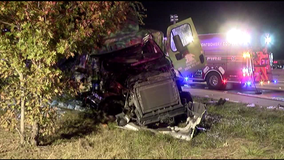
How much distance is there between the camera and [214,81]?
14875mm

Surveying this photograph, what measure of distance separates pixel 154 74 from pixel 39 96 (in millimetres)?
2578

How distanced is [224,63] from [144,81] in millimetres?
8790

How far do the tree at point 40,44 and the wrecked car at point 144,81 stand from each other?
1.43 meters

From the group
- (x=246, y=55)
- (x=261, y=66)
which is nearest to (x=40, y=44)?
(x=246, y=55)

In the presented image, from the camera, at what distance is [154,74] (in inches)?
264

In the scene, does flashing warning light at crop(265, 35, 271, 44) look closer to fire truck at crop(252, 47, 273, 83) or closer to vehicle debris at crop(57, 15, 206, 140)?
fire truck at crop(252, 47, 273, 83)

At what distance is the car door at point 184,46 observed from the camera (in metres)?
8.41

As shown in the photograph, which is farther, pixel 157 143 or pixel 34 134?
pixel 157 143

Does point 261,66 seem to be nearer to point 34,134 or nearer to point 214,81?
point 214,81

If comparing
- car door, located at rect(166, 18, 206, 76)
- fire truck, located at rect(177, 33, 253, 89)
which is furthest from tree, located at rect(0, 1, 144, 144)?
fire truck, located at rect(177, 33, 253, 89)

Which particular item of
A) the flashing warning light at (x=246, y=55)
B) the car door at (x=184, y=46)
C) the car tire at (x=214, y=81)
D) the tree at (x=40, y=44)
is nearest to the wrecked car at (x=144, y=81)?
the car door at (x=184, y=46)

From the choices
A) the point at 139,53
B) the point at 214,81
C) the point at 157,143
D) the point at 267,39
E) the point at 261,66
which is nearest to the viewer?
the point at 157,143

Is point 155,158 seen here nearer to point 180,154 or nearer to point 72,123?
point 180,154

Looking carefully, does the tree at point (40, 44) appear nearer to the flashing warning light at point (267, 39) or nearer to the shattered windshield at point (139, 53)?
the shattered windshield at point (139, 53)
